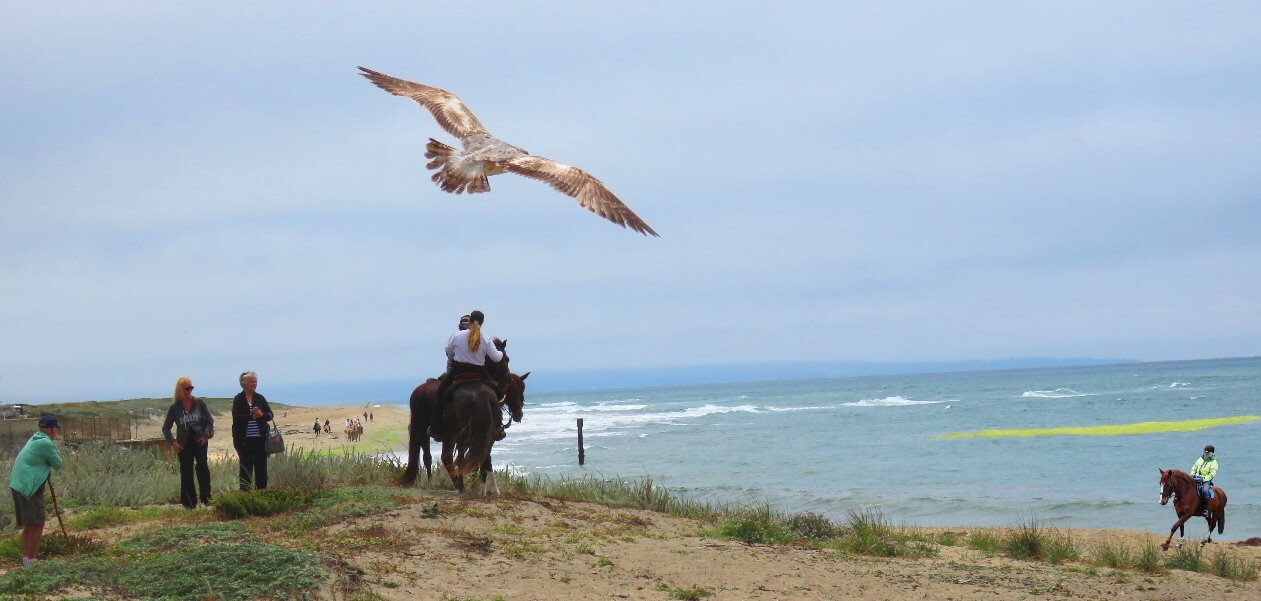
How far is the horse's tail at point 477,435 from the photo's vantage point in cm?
1148

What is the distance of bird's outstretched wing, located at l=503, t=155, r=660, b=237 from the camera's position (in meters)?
7.17

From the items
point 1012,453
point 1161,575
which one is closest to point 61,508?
point 1161,575

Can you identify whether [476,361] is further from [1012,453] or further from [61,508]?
[1012,453]

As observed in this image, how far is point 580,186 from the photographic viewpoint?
300 inches

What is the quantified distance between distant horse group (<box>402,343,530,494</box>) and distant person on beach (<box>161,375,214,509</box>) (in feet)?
7.66

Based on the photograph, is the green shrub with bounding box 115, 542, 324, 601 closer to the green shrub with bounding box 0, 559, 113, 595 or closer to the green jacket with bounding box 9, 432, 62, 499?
the green shrub with bounding box 0, 559, 113, 595

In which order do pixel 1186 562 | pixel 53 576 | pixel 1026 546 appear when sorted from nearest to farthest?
1. pixel 53 576
2. pixel 1186 562
3. pixel 1026 546

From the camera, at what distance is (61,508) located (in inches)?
457

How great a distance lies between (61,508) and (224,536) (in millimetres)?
3868

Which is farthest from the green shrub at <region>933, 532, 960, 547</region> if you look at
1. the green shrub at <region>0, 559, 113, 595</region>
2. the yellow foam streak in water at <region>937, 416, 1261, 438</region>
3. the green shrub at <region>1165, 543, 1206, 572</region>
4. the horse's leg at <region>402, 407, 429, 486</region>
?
the yellow foam streak in water at <region>937, 416, 1261, 438</region>

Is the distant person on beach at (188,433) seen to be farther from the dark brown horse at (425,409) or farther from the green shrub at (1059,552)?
the green shrub at (1059,552)

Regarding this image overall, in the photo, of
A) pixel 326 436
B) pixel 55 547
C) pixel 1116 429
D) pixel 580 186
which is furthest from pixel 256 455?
pixel 1116 429

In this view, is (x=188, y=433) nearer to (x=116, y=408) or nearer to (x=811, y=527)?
(x=811, y=527)

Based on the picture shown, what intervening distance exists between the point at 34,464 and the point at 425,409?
4.62 m
